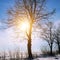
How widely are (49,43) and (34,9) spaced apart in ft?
60.1

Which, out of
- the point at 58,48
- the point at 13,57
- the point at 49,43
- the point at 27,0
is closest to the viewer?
the point at 13,57

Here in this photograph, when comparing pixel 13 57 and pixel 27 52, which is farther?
pixel 27 52

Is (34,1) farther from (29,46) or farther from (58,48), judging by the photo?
(58,48)

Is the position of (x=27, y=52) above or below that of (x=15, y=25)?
below

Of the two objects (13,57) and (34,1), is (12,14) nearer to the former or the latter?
(34,1)

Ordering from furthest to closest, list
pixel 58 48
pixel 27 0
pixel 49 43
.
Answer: pixel 58 48 → pixel 49 43 → pixel 27 0

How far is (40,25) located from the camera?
24.7 metres

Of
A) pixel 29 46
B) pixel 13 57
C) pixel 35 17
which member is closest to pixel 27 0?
pixel 35 17

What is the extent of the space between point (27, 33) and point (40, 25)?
2186mm

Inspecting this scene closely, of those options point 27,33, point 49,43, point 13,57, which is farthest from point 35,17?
point 49,43

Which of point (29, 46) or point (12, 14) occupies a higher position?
point (12, 14)

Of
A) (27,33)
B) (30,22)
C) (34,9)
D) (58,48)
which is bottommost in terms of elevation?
(58,48)

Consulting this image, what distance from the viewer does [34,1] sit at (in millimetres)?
23531

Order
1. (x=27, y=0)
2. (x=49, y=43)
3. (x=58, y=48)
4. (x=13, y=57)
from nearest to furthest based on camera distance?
(x=13, y=57)
(x=27, y=0)
(x=49, y=43)
(x=58, y=48)
